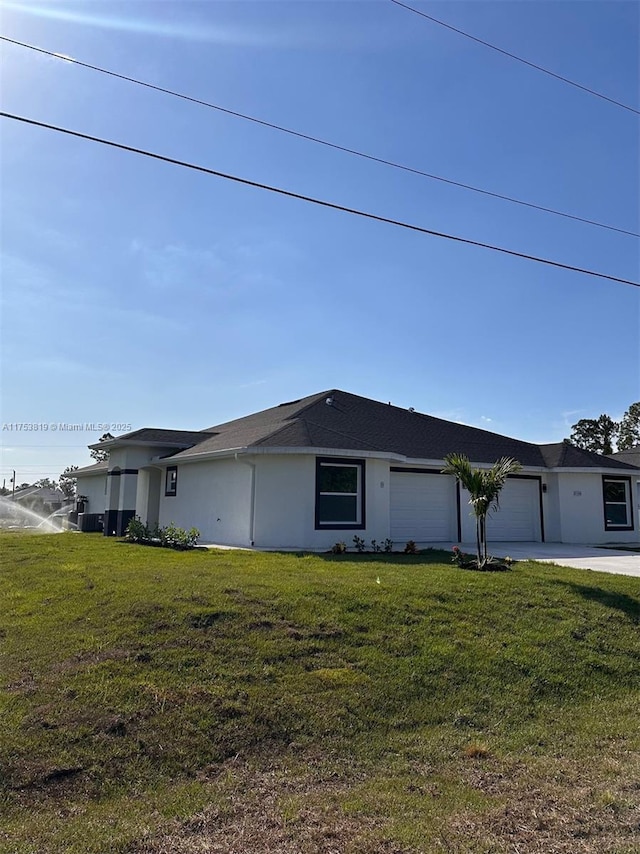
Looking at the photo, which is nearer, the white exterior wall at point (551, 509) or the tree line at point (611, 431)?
the white exterior wall at point (551, 509)

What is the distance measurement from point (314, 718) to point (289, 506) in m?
9.86

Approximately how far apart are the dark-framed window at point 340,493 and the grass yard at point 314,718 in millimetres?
5991

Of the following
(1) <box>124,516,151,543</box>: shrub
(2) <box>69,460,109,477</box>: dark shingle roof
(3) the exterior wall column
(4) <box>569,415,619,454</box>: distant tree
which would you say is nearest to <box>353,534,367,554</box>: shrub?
(1) <box>124,516,151,543</box>: shrub

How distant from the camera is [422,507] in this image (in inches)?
714

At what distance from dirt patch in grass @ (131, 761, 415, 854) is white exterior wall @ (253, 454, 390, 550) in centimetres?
1054

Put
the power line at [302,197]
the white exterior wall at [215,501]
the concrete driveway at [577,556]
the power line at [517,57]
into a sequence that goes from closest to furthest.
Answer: the power line at [302,197] → the power line at [517,57] → the concrete driveway at [577,556] → the white exterior wall at [215,501]

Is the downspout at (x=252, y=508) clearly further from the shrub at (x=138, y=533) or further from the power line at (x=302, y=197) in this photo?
the power line at (x=302, y=197)

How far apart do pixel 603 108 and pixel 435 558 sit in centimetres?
915

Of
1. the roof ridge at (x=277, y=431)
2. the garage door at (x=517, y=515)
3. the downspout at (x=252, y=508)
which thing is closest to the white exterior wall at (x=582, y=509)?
the garage door at (x=517, y=515)

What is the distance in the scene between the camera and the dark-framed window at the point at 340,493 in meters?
14.9

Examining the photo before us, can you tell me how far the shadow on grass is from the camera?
342 inches

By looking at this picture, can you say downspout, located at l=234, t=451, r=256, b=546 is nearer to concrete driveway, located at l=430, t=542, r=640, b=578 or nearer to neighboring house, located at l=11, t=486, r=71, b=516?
concrete driveway, located at l=430, t=542, r=640, b=578

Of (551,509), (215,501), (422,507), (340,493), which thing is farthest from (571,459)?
(215,501)

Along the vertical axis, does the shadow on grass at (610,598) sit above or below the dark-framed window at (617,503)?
below
